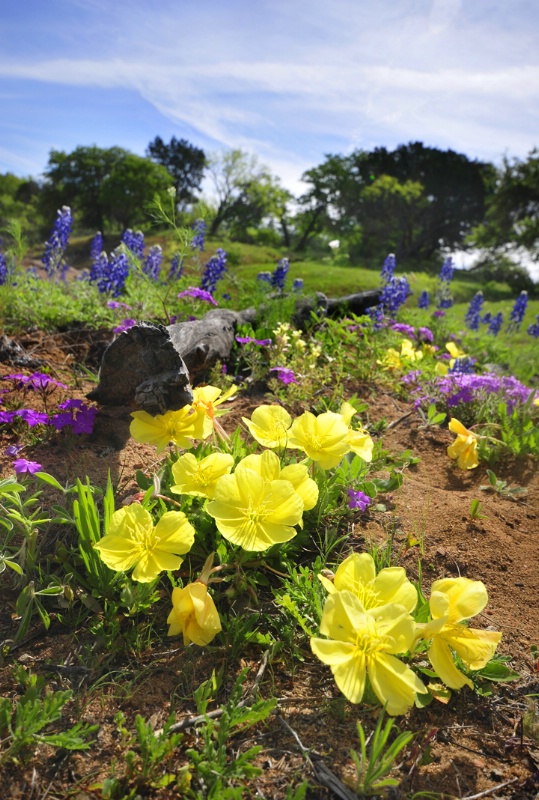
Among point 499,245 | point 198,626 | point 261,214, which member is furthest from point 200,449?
point 261,214

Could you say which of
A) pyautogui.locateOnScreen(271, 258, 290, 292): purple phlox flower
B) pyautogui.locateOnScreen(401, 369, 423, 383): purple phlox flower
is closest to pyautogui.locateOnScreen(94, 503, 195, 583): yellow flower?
pyautogui.locateOnScreen(401, 369, 423, 383): purple phlox flower

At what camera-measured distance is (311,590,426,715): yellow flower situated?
119 cm

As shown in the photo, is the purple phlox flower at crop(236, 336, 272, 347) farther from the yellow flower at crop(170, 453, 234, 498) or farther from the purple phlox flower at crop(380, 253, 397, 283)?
the purple phlox flower at crop(380, 253, 397, 283)

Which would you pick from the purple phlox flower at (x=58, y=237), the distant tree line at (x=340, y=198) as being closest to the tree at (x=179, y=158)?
the distant tree line at (x=340, y=198)

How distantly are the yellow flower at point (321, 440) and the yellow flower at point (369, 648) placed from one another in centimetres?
58

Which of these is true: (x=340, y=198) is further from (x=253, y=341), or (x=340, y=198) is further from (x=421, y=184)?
(x=253, y=341)

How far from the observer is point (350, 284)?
13.5m

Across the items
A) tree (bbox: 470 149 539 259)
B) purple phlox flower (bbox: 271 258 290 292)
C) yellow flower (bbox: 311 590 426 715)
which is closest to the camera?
yellow flower (bbox: 311 590 426 715)

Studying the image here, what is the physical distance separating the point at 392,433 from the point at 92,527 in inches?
79.9

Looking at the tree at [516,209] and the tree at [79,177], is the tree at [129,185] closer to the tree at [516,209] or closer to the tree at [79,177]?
the tree at [79,177]

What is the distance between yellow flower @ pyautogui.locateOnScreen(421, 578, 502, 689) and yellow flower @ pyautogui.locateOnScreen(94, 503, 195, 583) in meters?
0.70

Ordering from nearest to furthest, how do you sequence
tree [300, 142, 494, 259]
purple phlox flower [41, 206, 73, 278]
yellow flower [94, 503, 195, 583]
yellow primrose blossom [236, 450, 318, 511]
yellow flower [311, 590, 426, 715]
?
yellow flower [311, 590, 426, 715] → yellow flower [94, 503, 195, 583] → yellow primrose blossom [236, 450, 318, 511] → purple phlox flower [41, 206, 73, 278] → tree [300, 142, 494, 259]

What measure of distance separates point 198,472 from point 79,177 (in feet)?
128

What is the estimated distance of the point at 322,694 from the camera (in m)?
1.49
